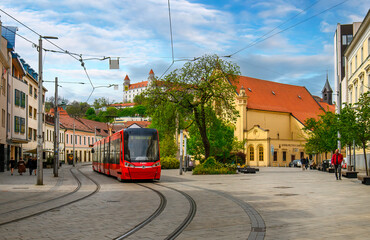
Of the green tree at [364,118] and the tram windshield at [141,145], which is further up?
the green tree at [364,118]

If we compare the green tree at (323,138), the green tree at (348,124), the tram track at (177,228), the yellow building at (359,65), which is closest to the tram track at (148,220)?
the tram track at (177,228)

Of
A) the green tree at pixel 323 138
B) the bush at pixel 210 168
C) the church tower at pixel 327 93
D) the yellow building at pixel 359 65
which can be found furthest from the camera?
the church tower at pixel 327 93

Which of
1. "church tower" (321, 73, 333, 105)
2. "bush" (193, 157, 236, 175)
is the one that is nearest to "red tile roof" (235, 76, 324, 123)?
"church tower" (321, 73, 333, 105)

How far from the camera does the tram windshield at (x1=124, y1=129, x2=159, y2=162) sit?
78.3 ft

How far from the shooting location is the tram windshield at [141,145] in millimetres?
23875

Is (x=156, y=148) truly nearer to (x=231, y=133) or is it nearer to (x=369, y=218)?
(x=369, y=218)

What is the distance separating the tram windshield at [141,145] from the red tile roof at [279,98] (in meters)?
54.9

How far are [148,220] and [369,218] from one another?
4851mm

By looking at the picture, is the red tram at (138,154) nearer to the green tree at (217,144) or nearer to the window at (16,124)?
the green tree at (217,144)

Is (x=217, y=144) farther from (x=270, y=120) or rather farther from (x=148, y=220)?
(x=148, y=220)

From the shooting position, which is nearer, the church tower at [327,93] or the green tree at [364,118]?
the green tree at [364,118]

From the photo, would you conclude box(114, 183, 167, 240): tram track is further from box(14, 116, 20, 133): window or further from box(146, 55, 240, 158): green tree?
box(14, 116, 20, 133): window

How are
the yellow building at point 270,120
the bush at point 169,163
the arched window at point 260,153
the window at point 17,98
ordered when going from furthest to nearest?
the yellow building at point 270,120 → the arched window at point 260,153 → the bush at point 169,163 → the window at point 17,98

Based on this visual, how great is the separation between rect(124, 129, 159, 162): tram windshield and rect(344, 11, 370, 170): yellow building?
18.1m
